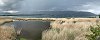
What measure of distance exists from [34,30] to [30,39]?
1.03 m

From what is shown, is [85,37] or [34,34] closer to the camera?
[85,37]

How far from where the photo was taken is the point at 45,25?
21.6 meters

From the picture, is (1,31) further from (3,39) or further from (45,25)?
(45,25)

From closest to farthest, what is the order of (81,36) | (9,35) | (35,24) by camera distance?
1. (81,36)
2. (9,35)
3. (35,24)

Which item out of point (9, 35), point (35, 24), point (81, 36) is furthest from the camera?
point (35, 24)

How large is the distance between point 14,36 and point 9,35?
61 cm

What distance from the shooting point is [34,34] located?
19.8 meters

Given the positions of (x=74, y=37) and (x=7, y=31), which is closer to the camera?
(x=74, y=37)

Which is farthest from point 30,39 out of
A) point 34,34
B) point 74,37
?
point 74,37

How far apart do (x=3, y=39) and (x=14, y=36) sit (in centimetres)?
173

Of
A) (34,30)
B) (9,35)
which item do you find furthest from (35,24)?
(9,35)

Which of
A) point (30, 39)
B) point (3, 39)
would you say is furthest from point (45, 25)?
point (3, 39)

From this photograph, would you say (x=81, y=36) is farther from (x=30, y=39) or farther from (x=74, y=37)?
(x=30, y=39)

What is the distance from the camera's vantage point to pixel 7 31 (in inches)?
789
